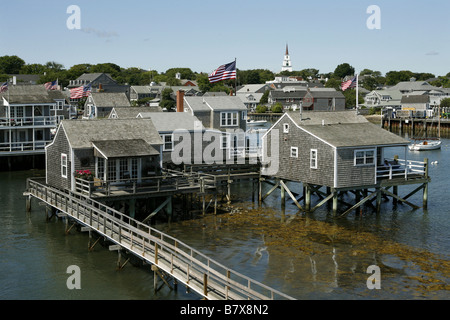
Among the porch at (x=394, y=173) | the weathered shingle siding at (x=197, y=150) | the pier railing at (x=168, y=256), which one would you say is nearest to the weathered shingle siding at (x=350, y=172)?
the porch at (x=394, y=173)

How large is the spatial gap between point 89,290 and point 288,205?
2072 centimetres

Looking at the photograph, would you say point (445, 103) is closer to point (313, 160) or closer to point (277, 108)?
point (277, 108)

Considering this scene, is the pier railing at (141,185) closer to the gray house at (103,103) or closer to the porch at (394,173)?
the porch at (394,173)

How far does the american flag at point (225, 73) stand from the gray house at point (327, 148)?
12.4m

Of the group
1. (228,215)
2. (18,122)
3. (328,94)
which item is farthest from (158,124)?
(328,94)

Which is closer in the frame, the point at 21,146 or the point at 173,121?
the point at 173,121

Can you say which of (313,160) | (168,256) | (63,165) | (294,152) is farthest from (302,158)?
(168,256)

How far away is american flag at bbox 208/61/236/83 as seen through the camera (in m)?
54.3

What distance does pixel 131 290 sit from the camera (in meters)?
25.3

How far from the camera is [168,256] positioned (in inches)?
967

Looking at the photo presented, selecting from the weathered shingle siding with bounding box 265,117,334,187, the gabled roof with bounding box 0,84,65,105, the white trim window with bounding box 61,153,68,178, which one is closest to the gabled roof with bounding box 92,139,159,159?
the white trim window with bounding box 61,153,68,178

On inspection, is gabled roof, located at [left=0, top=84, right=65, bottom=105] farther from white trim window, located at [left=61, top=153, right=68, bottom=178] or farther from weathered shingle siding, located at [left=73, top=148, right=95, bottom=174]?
weathered shingle siding, located at [left=73, top=148, right=95, bottom=174]

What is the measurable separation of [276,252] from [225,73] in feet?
90.7

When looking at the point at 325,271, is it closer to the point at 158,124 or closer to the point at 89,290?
the point at 89,290
